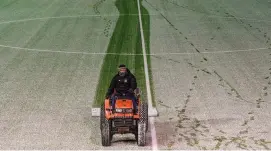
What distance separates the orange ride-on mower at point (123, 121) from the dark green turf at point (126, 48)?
12.9ft

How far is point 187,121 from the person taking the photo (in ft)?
56.6

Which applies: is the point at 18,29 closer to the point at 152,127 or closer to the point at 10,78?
the point at 10,78

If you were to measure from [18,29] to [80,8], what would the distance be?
25.2 feet

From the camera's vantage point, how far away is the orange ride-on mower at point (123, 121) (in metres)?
14.7

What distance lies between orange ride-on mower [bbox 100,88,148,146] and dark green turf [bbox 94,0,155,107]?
3.92 metres

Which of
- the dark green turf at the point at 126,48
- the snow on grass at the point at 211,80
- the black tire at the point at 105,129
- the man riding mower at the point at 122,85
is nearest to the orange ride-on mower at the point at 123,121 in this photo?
the black tire at the point at 105,129

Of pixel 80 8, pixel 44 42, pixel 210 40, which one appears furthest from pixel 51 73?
pixel 80 8

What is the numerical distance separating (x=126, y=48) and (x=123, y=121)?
12.8 metres

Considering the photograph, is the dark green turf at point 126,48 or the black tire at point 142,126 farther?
the dark green turf at point 126,48

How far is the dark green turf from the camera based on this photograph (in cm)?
2143

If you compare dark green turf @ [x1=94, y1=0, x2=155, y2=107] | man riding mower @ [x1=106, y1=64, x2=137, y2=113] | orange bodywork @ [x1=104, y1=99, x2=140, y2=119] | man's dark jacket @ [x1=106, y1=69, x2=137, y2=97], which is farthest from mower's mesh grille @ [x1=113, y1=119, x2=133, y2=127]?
dark green turf @ [x1=94, y1=0, x2=155, y2=107]

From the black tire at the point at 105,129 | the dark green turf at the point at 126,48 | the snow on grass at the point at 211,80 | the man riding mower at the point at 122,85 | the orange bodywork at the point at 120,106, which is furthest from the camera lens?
the dark green turf at the point at 126,48

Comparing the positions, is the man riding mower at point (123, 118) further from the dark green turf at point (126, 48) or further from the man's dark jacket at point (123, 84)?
the dark green turf at point (126, 48)

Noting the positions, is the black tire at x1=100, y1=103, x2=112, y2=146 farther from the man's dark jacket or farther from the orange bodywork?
the man's dark jacket
